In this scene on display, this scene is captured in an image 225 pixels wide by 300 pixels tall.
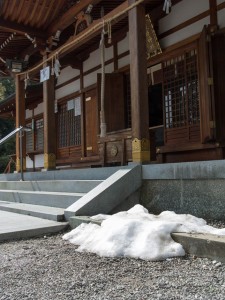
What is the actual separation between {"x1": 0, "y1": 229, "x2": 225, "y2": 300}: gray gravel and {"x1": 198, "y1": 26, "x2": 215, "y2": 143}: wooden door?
3.72 meters

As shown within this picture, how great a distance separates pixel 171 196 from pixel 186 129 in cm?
265

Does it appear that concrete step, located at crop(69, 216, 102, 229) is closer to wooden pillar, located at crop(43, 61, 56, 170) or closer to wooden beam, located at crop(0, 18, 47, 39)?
wooden pillar, located at crop(43, 61, 56, 170)

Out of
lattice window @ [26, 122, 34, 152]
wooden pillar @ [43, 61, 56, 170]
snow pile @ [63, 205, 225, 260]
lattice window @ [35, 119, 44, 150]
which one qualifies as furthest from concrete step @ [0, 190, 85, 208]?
lattice window @ [26, 122, 34, 152]

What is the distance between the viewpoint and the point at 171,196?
4859 millimetres

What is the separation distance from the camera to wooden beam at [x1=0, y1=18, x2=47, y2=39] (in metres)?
8.35

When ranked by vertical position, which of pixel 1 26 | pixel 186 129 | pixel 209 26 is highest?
pixel 1 26

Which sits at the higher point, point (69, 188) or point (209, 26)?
point (209, 26)

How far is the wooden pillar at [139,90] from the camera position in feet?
18.5

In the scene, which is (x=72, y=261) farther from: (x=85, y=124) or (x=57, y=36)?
(x=85, y=124)

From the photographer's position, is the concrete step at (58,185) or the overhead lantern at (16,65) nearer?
the concrete step at (58,185)

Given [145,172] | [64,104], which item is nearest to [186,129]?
[145,172]

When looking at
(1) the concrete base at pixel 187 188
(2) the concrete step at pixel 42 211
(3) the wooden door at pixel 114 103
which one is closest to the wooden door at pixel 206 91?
(1) the concrete base at pixel 187 188

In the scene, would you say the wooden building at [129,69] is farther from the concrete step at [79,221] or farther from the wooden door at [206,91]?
the concrete step at [79,221]

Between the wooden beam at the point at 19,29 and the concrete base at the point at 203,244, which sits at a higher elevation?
the wooden beam at the point at 19,29
